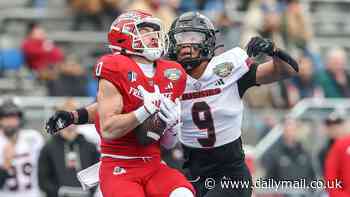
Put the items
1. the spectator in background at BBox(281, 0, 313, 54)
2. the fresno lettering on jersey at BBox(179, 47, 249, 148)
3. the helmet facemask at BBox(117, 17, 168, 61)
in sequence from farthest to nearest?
the spectator in background at BBox(281, 0, 313, 54), the fresno lettering on jersey at BBox(179, 47, 249, 148), the helmet facemask at BBox(117, 17, 168, 61)

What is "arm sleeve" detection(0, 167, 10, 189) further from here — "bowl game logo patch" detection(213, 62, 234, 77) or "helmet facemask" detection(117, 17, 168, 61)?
"helmet facemask" detection(117, 17, 168, 61)

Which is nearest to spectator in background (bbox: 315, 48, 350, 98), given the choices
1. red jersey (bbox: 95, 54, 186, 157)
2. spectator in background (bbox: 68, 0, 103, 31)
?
spectator in background (bbox: 68, 0, 103, 31)

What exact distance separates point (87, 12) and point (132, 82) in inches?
305

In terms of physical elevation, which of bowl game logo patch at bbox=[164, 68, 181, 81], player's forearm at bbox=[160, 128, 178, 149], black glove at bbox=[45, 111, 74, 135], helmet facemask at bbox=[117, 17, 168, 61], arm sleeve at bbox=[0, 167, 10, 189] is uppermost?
helmet facemask at bbox=[117, 17, 168, 61]

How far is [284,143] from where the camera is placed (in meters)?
12.7

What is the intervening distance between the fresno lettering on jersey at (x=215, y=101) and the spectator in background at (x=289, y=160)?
14.0ft

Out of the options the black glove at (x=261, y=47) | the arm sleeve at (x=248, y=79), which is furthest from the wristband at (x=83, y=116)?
the black glove at (x=261, y=47)

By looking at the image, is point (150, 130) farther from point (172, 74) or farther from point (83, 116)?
point (83, 116)

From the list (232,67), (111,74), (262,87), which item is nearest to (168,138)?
(111,74)

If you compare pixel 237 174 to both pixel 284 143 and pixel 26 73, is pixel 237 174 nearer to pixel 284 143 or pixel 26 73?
pixel 284 143

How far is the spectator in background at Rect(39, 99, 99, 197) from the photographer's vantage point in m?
11.1

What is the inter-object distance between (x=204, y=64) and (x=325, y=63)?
25.2 ft

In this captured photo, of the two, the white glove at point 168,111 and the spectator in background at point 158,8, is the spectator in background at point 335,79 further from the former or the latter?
the white glove at point 168,111

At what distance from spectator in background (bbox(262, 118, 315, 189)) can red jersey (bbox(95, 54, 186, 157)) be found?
509 cm
